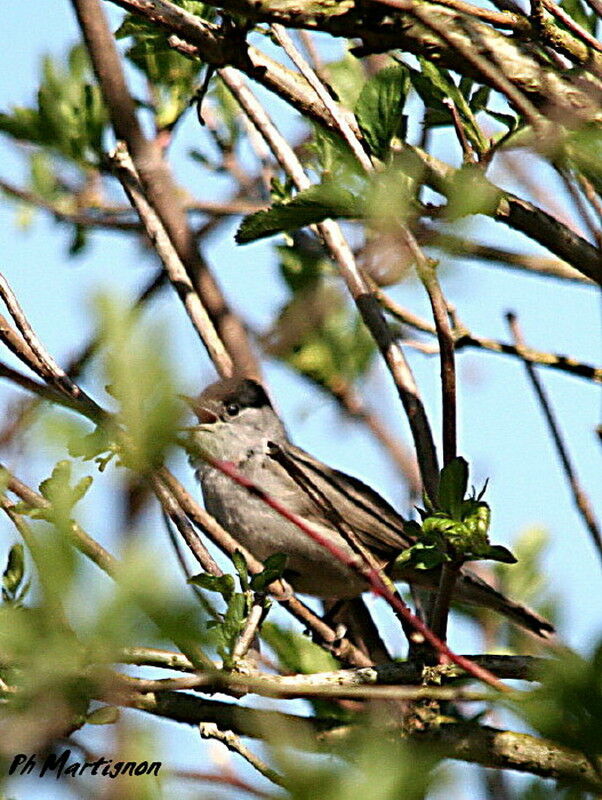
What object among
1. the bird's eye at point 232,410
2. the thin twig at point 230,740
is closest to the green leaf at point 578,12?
the thin twig at point 230,740

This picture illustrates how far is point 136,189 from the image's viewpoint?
4.29 metres

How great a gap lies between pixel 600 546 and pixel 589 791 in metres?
1.77

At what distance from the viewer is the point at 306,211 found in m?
2.59

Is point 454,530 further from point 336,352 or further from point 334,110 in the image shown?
point 336,352

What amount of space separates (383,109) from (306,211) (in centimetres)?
38

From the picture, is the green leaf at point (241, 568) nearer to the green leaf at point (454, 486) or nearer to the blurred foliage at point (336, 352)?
the green leaf at point (454, 486)

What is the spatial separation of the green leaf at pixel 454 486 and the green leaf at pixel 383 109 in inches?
32.5

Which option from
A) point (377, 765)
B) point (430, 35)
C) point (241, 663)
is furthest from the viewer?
point (241, 663)

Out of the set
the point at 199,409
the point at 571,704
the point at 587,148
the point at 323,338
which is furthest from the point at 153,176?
the point at 571,704

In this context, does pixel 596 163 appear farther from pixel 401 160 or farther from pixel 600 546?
pixel 600 546

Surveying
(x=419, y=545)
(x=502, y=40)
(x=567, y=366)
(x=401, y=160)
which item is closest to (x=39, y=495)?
(x=419, y=545)

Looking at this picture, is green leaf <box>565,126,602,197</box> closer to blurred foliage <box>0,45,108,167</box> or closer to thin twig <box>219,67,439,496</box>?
thin twig <box>219,67,439,496</box>

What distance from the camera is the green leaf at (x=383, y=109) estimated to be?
8.98ft

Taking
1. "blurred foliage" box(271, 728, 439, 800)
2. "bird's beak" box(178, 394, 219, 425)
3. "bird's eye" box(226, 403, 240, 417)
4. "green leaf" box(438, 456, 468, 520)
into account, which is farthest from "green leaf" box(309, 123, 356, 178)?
"bird's eye" box(226, 403, 240, 417)
